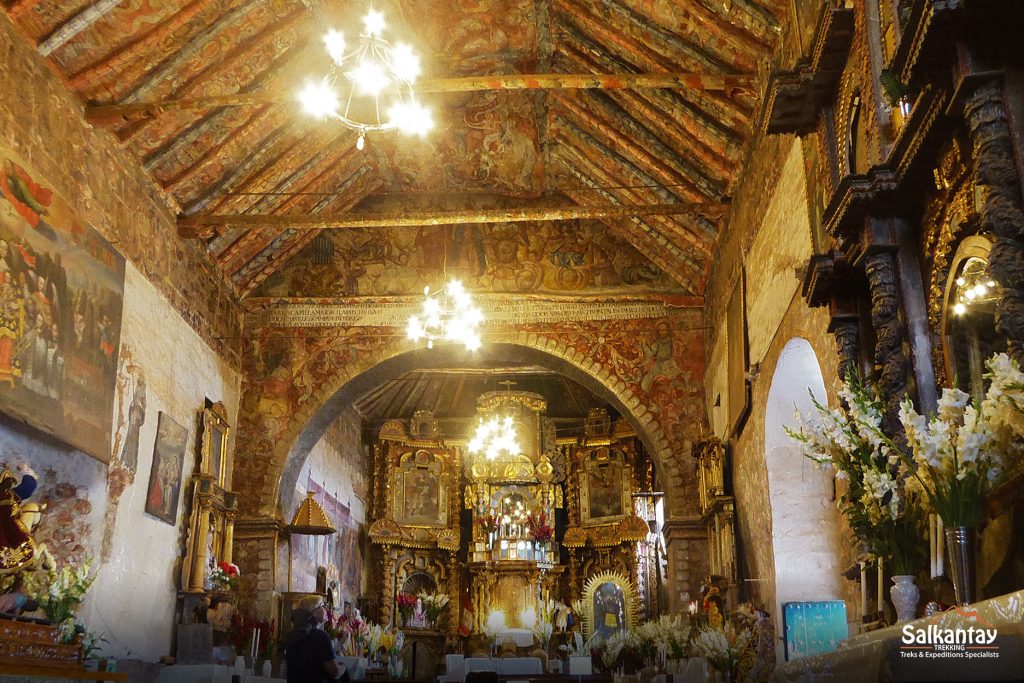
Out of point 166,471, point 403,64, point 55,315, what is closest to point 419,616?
point 166,471

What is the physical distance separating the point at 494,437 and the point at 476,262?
432 centimetres

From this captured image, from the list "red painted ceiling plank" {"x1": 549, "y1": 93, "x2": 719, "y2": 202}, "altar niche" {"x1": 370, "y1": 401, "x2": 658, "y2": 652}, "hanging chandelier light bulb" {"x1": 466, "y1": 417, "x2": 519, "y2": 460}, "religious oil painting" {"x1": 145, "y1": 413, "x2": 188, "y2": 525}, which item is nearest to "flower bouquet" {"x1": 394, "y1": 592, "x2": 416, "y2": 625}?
"altar niche" {"x1": 370, "y1": 401, "x2": 658, "y2": 652}

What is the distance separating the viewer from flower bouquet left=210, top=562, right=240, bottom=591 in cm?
1134

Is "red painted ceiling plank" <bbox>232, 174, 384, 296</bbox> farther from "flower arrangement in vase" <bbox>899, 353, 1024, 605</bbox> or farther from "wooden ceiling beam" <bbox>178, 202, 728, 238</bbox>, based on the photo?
"flower arrangement in vase" <bbox>899, 353, 1024, 605</bbox>

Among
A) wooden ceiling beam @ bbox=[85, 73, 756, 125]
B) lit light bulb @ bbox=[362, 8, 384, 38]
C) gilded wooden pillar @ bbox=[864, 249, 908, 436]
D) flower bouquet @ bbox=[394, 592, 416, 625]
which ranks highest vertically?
wooden ceiling beam @ bbox=[85, 73, 756, 125]

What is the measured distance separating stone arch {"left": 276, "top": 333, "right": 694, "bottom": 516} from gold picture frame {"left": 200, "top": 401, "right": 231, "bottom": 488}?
2.65 ft

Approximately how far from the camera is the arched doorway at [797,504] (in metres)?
8.32

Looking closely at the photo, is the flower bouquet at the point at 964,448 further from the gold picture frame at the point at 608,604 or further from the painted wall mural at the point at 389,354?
the gold picture frame at the point at 608,604

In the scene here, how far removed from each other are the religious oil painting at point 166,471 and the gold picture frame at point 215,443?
1.61 ft

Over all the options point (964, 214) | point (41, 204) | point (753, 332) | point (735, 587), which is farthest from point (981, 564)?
point (41, 204)

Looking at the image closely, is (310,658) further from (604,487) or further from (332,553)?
(604,487)

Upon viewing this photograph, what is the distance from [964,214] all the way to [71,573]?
280 inches

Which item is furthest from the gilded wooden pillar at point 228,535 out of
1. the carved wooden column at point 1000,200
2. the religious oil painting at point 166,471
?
the carved wooden column at point 1000,200

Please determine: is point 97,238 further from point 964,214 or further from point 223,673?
point 964,214
